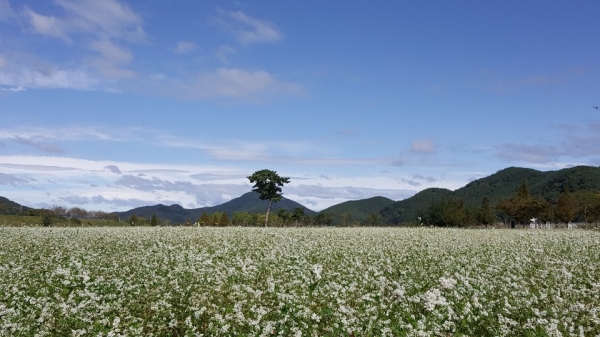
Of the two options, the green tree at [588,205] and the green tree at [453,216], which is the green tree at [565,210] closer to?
the green tree at [588,205]

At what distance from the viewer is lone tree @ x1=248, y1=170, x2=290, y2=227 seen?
96.5m

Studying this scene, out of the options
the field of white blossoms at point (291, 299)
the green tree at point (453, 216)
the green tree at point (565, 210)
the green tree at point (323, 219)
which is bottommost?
the field of white blossoms at point (291, 299)

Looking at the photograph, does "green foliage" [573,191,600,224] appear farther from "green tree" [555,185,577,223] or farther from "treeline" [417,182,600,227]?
"green tree" [555,185,577,223]

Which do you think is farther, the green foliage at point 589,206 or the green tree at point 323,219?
the green tree at point 323,219

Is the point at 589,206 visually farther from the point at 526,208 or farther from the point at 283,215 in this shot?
the point at 283,215

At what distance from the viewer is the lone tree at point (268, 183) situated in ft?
317

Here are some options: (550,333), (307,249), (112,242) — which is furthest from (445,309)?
(112,242)

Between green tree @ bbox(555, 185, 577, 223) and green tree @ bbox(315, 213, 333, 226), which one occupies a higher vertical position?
green tree @ bbox(555, 185, 577, 223)

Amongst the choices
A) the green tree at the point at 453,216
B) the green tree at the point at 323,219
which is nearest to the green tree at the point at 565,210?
the green tree at the point at 453,216

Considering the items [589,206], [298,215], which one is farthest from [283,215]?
[589,206]

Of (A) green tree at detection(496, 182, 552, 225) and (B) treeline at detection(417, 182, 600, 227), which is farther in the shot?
(B) treeline at detection(417, 182, 600, 227)

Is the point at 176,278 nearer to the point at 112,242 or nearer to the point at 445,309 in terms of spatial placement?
the point at 445,309

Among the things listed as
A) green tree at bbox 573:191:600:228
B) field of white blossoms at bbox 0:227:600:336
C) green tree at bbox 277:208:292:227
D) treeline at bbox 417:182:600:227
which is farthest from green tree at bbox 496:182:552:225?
field of white blossoms at bbox 0:227:600:336

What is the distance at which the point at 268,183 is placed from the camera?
97.3 m
